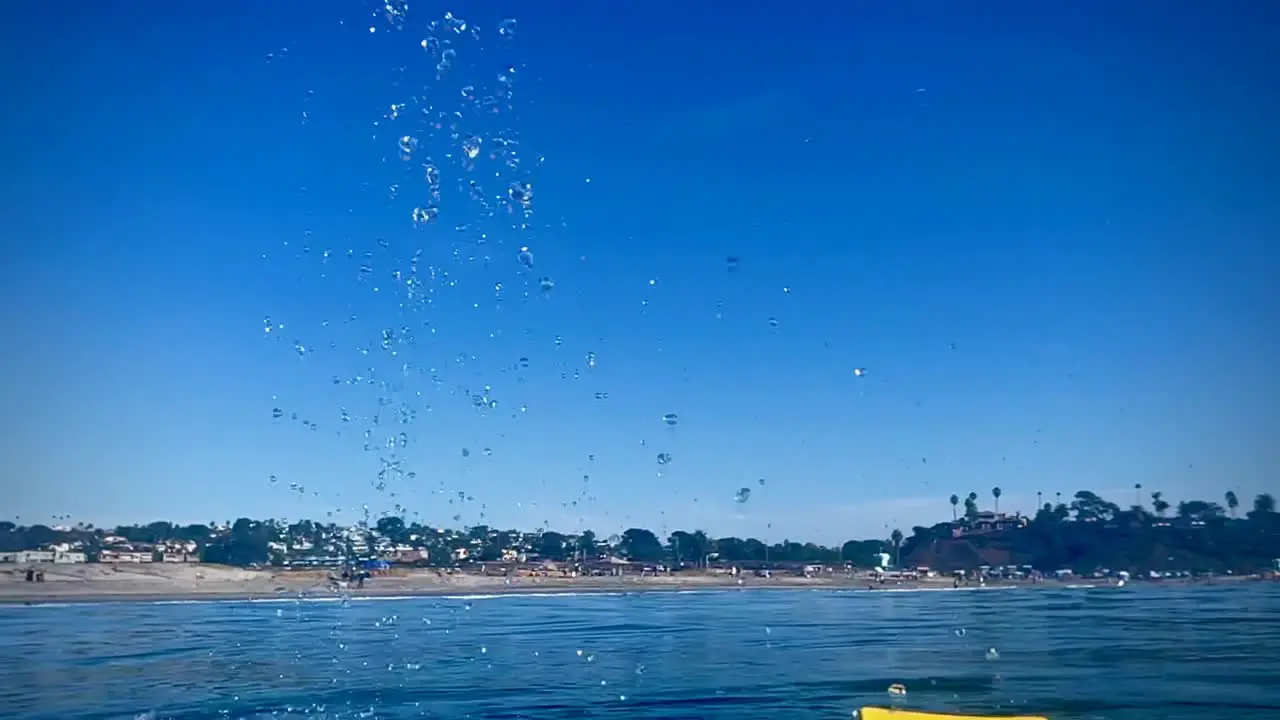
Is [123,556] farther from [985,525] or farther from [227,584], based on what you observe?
[985,525]

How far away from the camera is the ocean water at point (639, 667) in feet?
91.8

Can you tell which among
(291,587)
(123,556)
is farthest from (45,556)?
(291,587)

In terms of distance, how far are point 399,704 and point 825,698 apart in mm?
10033

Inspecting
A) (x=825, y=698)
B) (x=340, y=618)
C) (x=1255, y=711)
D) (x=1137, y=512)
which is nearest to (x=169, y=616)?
(x=340, y=618)

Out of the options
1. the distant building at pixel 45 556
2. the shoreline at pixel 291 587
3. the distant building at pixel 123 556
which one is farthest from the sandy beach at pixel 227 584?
the distant building at pixel 123 556

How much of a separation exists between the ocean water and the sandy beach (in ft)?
109

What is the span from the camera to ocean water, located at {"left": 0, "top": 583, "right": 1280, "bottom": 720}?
91.8ft

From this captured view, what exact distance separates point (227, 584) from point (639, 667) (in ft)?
276

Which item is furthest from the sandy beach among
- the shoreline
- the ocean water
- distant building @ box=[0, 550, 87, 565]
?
the ocean water

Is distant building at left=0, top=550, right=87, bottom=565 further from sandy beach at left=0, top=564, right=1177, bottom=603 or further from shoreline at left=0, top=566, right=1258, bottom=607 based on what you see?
shoreline at left=0, top=566, right=1258, bottom=607

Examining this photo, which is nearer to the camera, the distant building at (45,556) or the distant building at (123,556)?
the distant building at (45,556)

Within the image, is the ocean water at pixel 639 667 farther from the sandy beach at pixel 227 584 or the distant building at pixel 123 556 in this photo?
the distant building at pixel 123 556

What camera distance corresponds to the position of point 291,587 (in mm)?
118500

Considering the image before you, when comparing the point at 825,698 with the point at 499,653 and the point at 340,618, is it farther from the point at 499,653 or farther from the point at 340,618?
the point at 340,618
